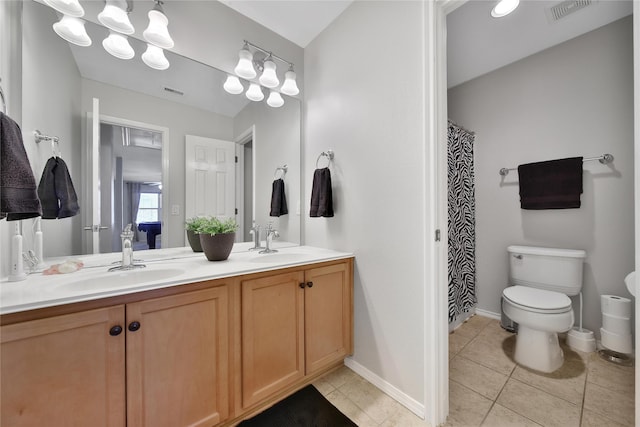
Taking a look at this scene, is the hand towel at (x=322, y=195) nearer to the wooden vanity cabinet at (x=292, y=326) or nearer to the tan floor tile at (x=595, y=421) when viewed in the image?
the wooden vanity cabinet at (x=292, y=326)

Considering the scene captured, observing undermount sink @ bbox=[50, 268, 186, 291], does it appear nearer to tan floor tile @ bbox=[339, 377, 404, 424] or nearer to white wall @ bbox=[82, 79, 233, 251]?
white wall @ bbox=[82, 79, 233, 251]

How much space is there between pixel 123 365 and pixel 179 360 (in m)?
0.19

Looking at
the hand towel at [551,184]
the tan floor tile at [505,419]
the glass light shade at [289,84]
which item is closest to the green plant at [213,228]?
the glass light shade at [289,84]

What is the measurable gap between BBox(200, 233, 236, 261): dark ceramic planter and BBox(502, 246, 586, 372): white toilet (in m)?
Answer: 2.02

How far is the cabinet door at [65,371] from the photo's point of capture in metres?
0.71

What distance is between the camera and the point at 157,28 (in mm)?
1338

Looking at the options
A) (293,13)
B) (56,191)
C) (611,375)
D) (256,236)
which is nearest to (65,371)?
(56,191)

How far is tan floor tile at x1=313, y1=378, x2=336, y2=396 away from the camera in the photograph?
4.75 feet

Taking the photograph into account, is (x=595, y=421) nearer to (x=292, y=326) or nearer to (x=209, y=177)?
(x=292, y=326)

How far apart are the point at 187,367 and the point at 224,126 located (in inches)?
58.1

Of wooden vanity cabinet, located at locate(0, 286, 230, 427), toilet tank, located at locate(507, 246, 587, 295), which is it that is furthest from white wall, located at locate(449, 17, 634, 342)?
wooden vanity cabinet, located at locate(0, 286, 230, 427)

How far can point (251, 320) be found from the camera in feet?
3.84

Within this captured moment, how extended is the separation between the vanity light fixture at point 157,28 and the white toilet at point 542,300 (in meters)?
2.85

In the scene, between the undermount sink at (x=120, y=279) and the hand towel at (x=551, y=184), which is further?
the hand towel at (x=551, y=184)
